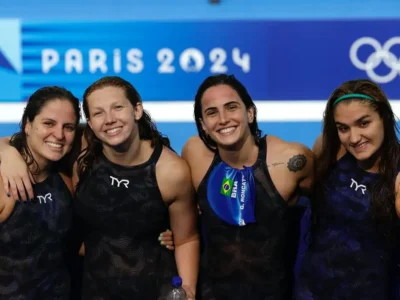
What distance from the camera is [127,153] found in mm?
2975

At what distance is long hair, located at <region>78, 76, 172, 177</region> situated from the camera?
2.98 meters

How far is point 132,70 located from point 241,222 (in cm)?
210

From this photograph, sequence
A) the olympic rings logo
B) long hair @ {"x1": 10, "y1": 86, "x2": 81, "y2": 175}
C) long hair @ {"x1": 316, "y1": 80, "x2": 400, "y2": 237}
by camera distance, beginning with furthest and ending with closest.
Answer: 1. the olympic rings logo
2. long hair @ {"x1": 10, "y1": 86, "x2": 81, "y2": 175}
3. long hair @ {"x1": 316, "y1": 80, "x2": 400, "y2": 237}

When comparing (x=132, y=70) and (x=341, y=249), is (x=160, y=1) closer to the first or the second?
(x=132, y=70)

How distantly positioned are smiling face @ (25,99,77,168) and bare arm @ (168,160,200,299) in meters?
0.54

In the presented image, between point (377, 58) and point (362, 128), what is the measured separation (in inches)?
85.1

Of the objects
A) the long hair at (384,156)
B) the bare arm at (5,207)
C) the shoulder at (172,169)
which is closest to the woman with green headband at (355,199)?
the long hair at (384,156)

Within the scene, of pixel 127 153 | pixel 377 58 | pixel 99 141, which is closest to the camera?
pixel 127 153

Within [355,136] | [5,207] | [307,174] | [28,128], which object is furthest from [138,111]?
[355,136]

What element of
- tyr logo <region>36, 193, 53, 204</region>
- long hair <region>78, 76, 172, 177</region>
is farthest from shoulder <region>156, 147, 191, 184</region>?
tyr logo <region>36, 193, 53, 204</region>

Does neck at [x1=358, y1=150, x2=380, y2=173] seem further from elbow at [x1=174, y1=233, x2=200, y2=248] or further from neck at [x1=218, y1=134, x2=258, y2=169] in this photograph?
elbow at [x1=174, y1=233, x2=200, y2=248]

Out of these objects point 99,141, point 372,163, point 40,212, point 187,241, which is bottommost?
point 187,241

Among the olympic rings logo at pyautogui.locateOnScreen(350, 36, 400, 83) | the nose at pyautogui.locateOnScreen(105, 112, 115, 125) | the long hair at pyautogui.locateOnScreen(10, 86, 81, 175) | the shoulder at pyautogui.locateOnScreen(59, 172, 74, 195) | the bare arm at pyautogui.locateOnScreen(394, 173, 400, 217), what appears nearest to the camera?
the bare arm at pyautogui.locateOnScreen(394, 173, 400, 217)

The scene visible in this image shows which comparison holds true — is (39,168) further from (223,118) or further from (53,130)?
(223,118)
